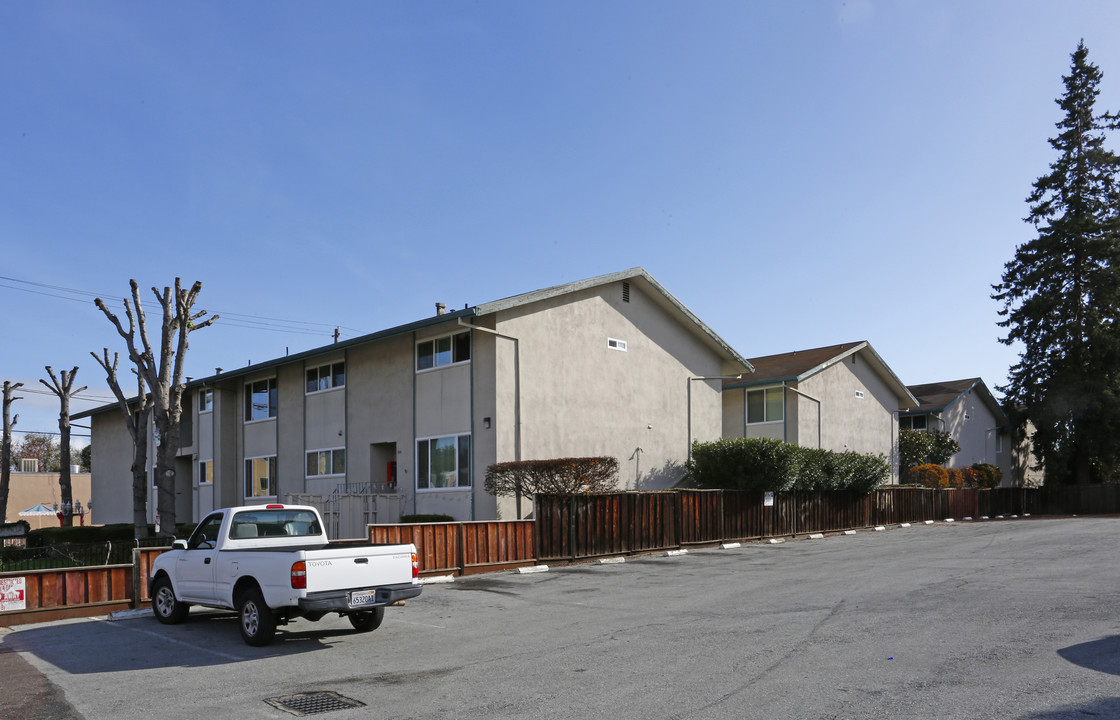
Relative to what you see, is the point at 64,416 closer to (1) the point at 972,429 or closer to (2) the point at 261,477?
(2) the point at 261,477

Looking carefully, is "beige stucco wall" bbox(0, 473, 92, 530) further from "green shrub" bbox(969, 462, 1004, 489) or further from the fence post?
the fence post

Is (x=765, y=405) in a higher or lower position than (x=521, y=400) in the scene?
lower

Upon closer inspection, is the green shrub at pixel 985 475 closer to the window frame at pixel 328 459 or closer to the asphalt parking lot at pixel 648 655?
the asphalt parking lot at pixel 648 655


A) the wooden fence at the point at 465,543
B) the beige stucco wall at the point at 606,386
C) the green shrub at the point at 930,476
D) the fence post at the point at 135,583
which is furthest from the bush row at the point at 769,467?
the fence post at the point at 135,583

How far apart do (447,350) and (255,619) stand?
1444 cm

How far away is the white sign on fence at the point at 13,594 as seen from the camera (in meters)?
13.1

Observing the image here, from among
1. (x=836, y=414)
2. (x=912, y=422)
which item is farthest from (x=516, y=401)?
(x=912, y=422)

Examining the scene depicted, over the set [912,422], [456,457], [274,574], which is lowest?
[274,574]

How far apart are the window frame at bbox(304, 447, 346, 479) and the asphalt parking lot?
1261cm

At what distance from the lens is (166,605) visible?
42.5 feet

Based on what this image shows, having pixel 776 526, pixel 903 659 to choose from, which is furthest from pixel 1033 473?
pixel 903 659

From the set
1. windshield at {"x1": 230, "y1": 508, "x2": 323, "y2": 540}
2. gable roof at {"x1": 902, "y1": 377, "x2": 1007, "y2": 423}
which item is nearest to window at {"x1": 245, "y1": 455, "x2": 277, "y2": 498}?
windshield at {"x1": 230, "y1": 508, "x2": 323, "y2": 540}

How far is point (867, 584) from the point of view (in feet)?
49.1

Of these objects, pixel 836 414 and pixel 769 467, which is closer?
pixel 769 467
